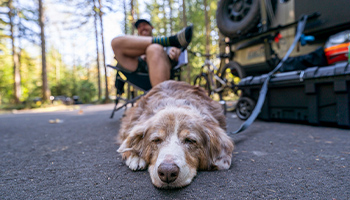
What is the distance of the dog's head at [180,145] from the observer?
1343 mm

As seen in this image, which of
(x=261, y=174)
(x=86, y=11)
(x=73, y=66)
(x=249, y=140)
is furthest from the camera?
(x=73, y=66)

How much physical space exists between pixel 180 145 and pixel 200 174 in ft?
0.90

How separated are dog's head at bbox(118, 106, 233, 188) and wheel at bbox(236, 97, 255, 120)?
2337 millimetres

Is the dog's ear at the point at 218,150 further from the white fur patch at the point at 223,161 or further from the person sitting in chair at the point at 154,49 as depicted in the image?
the person sitting in chair at the point at 154,49

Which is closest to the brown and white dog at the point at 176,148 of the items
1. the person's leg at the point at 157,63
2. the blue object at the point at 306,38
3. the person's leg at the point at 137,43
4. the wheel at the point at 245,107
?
the person's leg at the point at 157,63

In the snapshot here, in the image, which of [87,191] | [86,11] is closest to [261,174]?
[87,191]

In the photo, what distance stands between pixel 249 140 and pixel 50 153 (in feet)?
7.69

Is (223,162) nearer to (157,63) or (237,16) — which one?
(157,63)

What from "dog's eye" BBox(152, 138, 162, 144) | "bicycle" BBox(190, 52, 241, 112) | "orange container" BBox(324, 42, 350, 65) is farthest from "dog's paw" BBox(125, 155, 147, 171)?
"bicycle" BBox(190, 52, 241, 112)

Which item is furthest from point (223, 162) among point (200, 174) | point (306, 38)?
point (306, 38)

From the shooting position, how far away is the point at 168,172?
123cm

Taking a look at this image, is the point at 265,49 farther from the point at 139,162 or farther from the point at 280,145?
the point at 139,162

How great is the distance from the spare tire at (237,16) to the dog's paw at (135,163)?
417 cm

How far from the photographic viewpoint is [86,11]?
19047 mm
